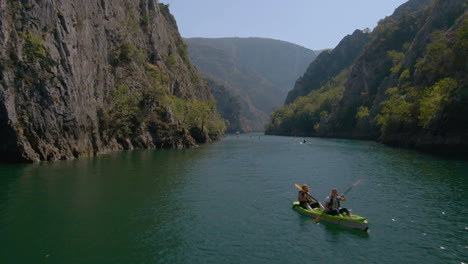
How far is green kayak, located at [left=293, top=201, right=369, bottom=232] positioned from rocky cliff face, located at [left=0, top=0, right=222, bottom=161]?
117ft

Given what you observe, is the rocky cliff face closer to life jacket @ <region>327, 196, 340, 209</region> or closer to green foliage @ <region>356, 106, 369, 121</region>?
life jacket @ <region>327, 196, 340, 209</region>

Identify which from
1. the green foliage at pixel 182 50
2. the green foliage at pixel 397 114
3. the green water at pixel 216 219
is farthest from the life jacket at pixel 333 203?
the green foliage at pixel 182 50

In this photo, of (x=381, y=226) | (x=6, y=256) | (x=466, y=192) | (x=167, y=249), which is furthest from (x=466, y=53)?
(x=6, y=256)

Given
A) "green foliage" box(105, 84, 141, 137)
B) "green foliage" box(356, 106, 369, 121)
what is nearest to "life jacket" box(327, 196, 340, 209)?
"green foliage" box(105, 84, 141, 137)

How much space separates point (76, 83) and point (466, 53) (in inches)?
2503

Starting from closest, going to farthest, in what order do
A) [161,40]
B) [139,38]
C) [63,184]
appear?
[63,184], [139,38], [161,40]

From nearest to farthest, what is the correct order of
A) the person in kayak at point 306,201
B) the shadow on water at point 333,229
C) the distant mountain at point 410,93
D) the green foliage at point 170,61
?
the shadow on water at point 333,229
the person in kayak at point 306,201
the distant mountain at point 410,93
the green foliage at point 170,61

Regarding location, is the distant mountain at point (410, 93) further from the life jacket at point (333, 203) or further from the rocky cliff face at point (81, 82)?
the rocky cliff face at point (81, 82)

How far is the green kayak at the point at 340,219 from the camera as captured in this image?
18.8m

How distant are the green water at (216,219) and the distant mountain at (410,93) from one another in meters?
22.6

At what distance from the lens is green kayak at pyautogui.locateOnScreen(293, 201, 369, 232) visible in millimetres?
18766

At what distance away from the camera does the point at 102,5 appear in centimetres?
7325

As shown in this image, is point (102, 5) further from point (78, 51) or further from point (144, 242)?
point (144, 242)

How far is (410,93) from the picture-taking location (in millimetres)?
77375
